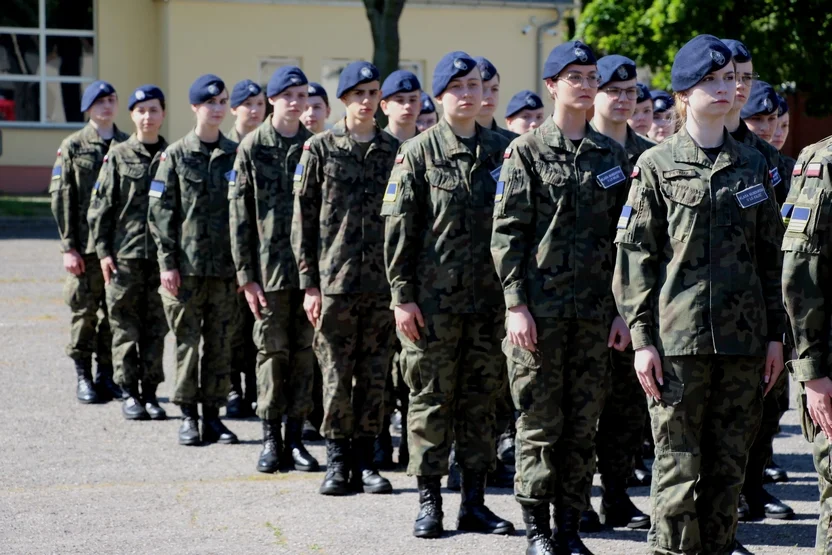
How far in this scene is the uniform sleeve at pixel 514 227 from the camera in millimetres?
6172

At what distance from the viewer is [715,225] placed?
17.6ft

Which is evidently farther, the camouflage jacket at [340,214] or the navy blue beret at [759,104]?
the camouflage jacket at [340,214]

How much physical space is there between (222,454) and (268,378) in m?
0.82

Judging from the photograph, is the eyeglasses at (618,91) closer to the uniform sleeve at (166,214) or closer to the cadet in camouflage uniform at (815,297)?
the cadet in camouflage uniform at (815,297)

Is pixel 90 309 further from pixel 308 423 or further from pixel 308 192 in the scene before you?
pixel 308 192

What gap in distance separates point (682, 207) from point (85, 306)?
6.51 m

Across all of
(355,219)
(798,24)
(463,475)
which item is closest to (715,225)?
(463,475)

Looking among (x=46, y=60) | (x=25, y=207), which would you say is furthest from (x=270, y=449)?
(x=46, y=60)

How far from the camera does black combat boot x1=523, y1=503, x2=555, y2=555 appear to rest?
20.3ft

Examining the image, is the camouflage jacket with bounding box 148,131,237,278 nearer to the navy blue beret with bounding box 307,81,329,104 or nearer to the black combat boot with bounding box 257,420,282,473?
the navy blue beret with bounding box 307,81,329,104

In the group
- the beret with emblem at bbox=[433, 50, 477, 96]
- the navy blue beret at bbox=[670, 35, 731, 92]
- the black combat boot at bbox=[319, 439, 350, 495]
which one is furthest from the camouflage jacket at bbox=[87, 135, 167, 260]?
the navy blue beret at bbox=[670, 35, 731, 92]

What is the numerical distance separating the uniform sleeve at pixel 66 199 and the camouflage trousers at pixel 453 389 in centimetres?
455

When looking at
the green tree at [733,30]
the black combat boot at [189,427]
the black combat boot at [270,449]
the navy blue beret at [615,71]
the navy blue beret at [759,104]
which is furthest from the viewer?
the green tree at [733,30]

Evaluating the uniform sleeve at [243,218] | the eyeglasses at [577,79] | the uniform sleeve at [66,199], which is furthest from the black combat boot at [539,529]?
the uniform sleeve at [66,199]
